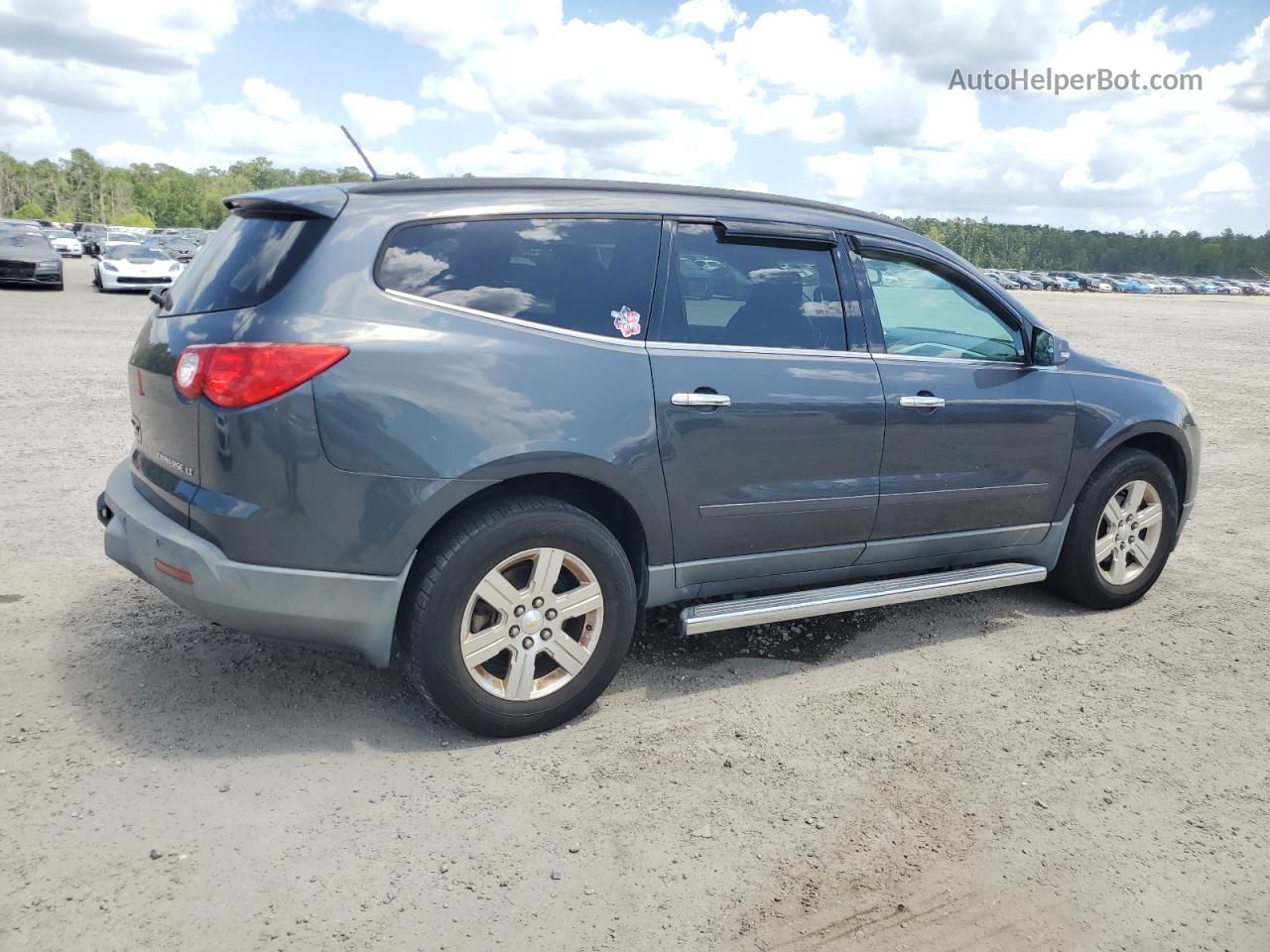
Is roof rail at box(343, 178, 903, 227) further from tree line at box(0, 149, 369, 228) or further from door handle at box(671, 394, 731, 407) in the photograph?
tree line at box(0, 149, 369, 228)

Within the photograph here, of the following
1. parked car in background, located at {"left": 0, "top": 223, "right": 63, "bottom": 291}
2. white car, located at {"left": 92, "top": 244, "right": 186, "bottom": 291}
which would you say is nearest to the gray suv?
parked car in background, located at {"left": 0, "top": 223, "right": 63, "bottom": 291}

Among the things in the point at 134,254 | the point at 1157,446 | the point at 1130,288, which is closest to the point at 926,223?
the point at 1130,288

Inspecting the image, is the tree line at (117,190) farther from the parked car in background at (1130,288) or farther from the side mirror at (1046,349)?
the side mirror at (1046,349)

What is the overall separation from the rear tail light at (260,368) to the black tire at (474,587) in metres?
0.69

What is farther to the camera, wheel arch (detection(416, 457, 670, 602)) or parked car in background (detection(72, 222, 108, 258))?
parked car in background (detection(72, 222, 108, 258))

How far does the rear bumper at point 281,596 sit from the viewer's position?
3363 mm

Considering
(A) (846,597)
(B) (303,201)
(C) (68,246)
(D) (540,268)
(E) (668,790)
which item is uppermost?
(B) (303,201)

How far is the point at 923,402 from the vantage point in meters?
4.47

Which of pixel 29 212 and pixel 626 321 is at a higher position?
pixel 29 212

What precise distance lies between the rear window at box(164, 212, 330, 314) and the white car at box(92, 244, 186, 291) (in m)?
22.7

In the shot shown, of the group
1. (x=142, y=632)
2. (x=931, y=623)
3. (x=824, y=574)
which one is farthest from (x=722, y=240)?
(x=142, y=632)

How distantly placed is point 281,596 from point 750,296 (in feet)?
6.76

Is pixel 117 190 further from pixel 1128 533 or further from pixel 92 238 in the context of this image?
pixel 1128 533

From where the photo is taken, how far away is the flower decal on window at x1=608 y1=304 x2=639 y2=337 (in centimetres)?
385
